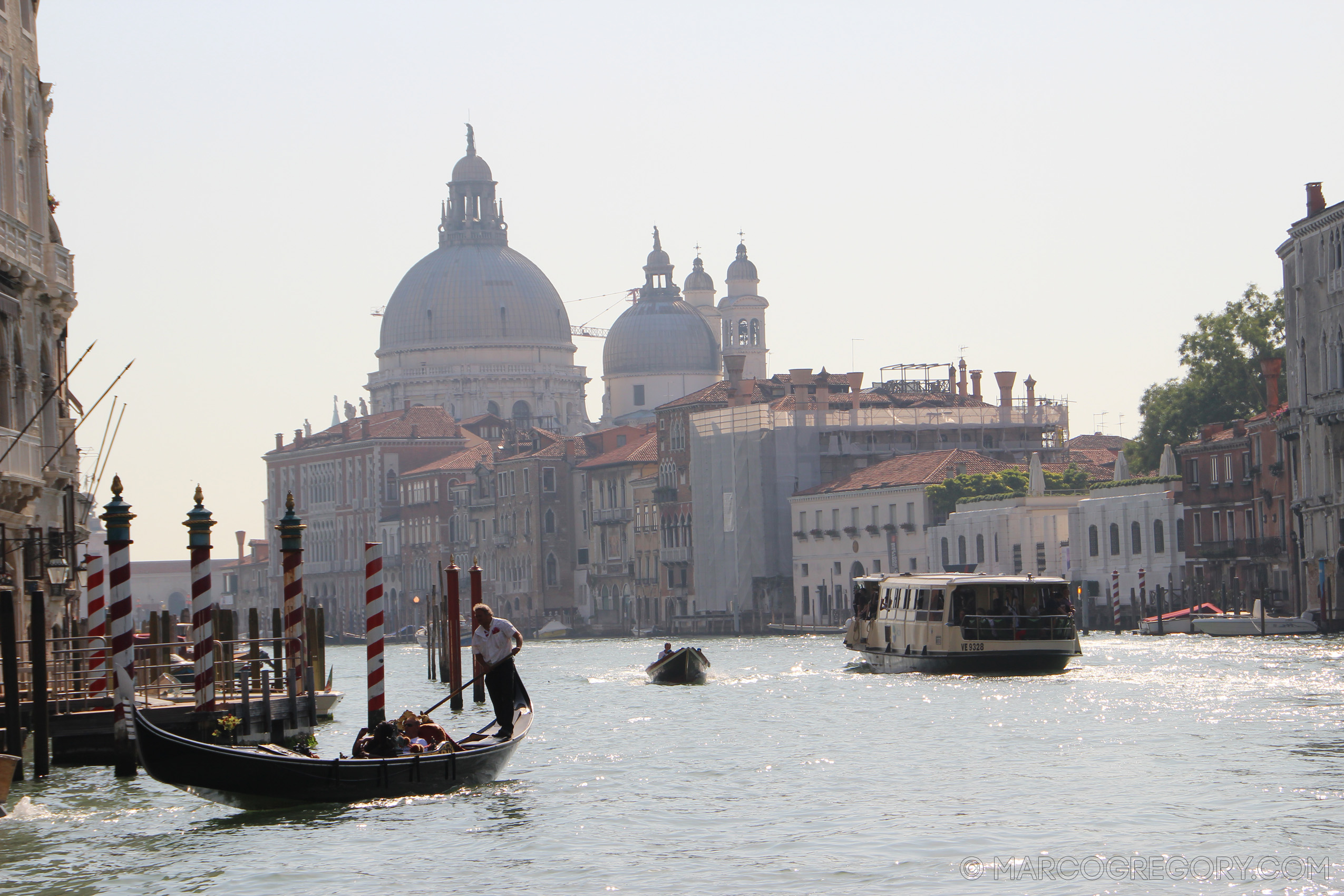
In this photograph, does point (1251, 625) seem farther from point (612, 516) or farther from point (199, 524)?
point (612, 516)

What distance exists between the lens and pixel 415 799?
65.5 ft

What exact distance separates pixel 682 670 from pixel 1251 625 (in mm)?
16110

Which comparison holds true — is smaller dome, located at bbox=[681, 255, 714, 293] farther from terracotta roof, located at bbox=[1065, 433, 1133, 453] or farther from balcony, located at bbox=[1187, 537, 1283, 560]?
balcony, located at bbox=[1187, 537, 1283, 560]

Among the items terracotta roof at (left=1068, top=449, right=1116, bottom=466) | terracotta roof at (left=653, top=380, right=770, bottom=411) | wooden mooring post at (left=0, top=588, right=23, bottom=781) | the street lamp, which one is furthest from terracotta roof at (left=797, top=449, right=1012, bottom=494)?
wooden mooring post at (left=0, top=588, right=23, bottom=781)

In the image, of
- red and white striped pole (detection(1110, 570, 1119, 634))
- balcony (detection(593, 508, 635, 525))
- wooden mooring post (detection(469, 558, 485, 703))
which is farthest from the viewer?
balcony (detection(593, 508, 635, 525))

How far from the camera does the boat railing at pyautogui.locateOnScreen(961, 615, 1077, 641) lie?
38.9 meters

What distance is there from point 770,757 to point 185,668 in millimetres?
8635

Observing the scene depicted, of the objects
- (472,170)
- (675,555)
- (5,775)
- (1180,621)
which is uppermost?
(472,170)

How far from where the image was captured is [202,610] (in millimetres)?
21609

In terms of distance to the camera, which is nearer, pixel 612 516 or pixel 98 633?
pixel 98 633

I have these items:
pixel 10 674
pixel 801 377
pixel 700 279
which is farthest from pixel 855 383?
pixel 10 674

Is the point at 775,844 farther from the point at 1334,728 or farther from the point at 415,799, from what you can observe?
the point at 1334,728

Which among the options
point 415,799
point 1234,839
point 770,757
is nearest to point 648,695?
point 770,757

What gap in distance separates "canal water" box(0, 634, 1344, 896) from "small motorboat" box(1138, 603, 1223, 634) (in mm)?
25415
